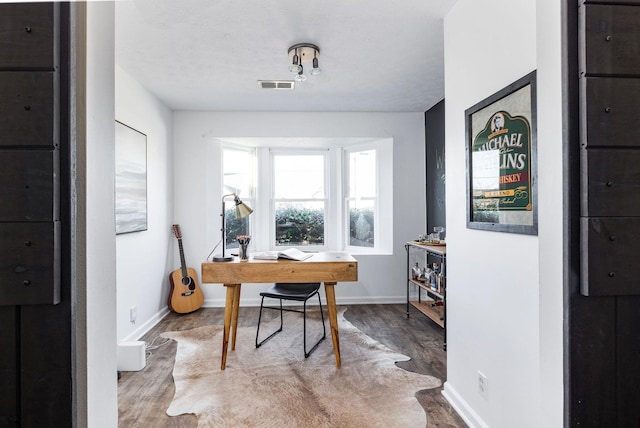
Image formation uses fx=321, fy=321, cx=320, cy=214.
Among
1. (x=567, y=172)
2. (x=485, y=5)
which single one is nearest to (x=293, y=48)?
(x=485, y=5)

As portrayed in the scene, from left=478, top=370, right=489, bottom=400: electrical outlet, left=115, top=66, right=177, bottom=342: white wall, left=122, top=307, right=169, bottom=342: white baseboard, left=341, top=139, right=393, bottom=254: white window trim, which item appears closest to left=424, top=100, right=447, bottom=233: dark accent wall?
left=341, top=139, right=393, bottom=254: white window trim

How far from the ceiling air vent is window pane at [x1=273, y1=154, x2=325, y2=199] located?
1.49 m

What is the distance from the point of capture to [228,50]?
248 cm

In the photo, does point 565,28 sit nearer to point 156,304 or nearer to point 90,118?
point 90,118

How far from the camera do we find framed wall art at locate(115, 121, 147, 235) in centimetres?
274

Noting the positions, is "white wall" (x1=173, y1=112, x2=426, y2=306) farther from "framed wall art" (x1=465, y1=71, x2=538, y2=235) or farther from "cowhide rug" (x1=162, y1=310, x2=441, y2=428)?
"framed wall art" (x1=465, y1=71, x2=538, y2=235)

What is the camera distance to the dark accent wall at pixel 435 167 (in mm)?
3746

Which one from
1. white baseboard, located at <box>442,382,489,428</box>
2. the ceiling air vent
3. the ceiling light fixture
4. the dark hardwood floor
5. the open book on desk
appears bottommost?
the dark hardwood floor

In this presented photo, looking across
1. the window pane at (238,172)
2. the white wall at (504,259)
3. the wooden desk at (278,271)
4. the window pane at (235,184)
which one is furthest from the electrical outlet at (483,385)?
the window pane at (238,172)

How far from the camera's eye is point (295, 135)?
411 centimetres

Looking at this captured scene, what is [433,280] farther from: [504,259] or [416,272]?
[504,259]

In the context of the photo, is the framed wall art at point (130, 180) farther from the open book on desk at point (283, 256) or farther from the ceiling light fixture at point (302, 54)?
the ceiling light fixture at point (302, 54)

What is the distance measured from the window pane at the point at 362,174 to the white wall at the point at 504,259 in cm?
242

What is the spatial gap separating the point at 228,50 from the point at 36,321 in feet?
7.47
